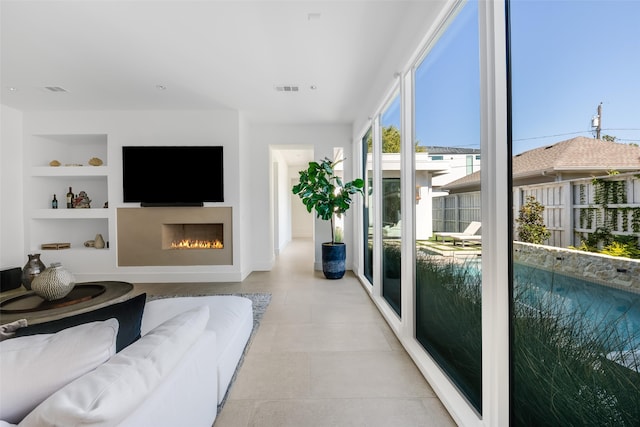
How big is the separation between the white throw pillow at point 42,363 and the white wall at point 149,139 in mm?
3937

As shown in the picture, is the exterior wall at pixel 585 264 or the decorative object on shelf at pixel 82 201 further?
the decorative object on shelf at pixel 82 201

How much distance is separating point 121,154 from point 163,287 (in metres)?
2.23

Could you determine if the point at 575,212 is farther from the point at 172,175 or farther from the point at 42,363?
the point at 172,175

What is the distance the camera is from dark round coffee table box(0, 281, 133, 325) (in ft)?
6.76

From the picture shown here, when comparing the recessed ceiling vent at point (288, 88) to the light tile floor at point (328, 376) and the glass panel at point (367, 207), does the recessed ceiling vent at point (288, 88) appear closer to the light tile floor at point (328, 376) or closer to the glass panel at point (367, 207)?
the glass panel at point (367, 207)

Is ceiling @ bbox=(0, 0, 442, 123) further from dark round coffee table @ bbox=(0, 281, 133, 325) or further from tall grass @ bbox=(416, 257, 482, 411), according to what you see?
dark round coffee table @ bbox=(0, 281, 133, 325)

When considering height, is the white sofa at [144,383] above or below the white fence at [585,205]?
below

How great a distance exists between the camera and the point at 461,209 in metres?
1.83

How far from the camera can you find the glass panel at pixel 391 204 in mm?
3047

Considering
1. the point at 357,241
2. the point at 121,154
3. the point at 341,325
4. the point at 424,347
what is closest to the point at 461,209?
the point at 424,347

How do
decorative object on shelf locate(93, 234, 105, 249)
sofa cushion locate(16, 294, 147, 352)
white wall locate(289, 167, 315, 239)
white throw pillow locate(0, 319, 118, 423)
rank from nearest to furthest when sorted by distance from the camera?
white throw pillow locate(0, 319, 118, 423), sofa cushion locate(16, 294, 147, 352), decorative object on shelf locate(93, 234, 105, 249), white wall locate(289, 167, 315, 239)

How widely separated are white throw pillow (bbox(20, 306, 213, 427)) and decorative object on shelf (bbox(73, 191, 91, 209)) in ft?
16.7

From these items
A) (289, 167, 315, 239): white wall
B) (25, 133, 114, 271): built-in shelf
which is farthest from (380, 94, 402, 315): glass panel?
(289, 167, 315, 239): white wall

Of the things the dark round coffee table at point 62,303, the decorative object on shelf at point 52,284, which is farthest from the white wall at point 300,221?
the decorative object on shelf at point 52,284
